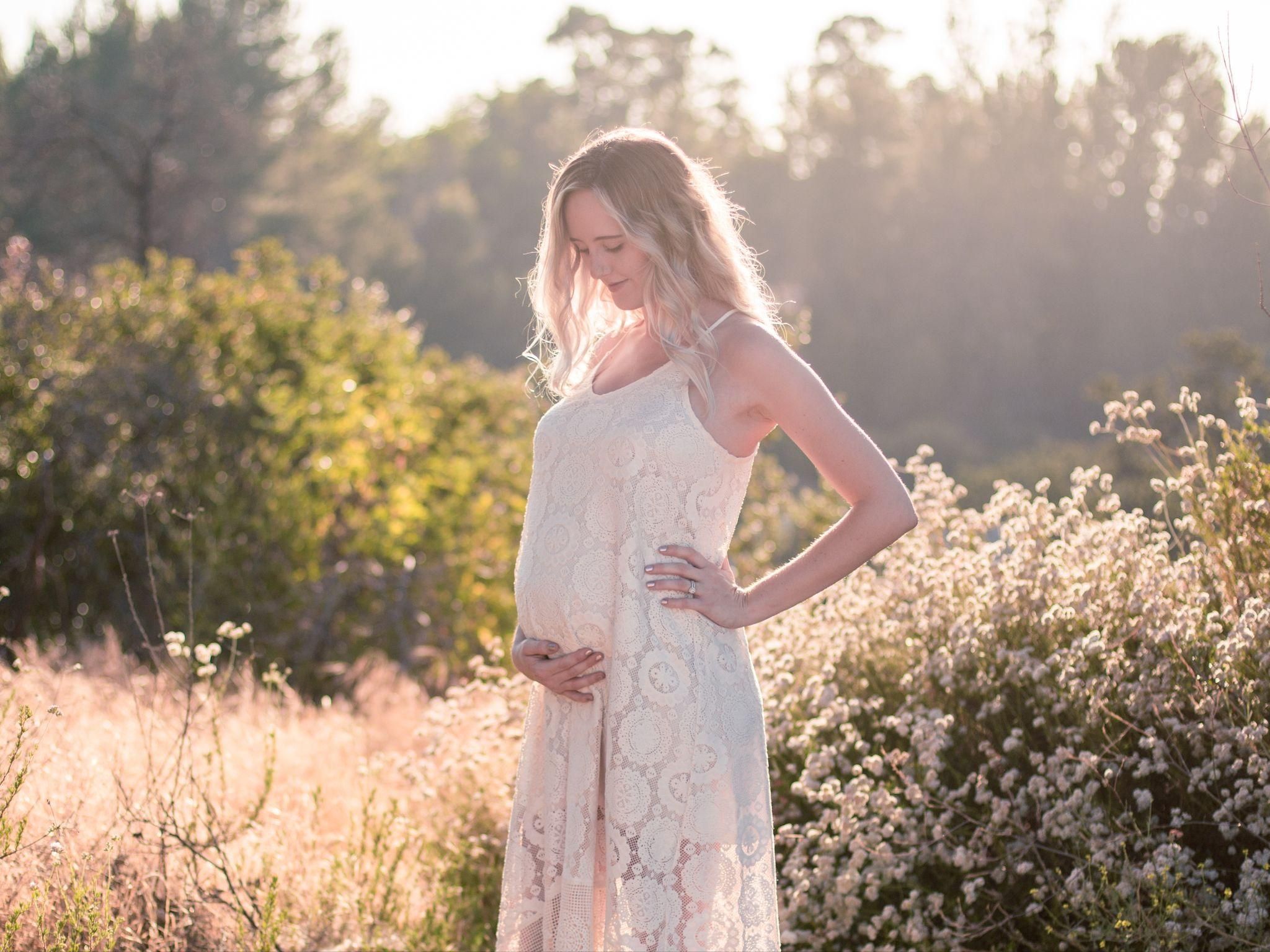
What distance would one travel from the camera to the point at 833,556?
223 centimetres

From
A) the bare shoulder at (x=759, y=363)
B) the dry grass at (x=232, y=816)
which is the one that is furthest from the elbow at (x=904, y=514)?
the dry grass at (x=232, y=816)

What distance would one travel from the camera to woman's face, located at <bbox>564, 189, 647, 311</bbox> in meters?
2.33

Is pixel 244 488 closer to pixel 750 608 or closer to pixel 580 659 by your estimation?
pixel 580 659

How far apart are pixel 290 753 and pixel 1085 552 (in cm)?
278

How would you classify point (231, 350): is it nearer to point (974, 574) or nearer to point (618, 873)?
point (974, 574)

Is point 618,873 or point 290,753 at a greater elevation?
point 290,753

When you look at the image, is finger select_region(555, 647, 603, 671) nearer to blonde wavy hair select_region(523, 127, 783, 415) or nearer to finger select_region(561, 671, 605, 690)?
finger select_region(561, 671, 605, 690)

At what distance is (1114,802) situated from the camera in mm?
3014

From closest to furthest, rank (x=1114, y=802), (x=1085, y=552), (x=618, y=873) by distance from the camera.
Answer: (x=618, y=873) → (x=1114, y=802) → (x=1085, y=552)

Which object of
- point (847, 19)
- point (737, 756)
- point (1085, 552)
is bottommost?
point (737, 756)

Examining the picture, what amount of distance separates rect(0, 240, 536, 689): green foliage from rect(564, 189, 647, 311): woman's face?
3702 millimetres

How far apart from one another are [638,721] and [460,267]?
36407 mm

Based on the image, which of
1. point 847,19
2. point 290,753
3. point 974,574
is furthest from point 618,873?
point 847,19

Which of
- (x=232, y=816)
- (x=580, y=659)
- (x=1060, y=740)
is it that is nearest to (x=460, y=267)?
(x=232, y=816)
